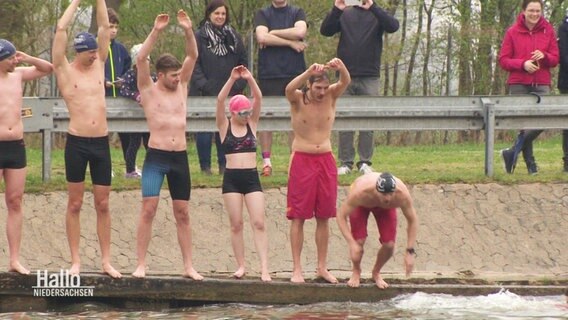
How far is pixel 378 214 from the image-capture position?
15.6 m

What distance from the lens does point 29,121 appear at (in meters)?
18.6

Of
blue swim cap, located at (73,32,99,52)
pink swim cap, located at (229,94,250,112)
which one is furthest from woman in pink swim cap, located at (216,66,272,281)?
blue swim cap, located at (73,32,99,52)

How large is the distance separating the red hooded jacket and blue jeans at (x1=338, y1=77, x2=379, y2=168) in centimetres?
172

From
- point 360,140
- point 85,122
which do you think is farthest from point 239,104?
point 360,140

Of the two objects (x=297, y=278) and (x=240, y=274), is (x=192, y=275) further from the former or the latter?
(x=297, y=278)

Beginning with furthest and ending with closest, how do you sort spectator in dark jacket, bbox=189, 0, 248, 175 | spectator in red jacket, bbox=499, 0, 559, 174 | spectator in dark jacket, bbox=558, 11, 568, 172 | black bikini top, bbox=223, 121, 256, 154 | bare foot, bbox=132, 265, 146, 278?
spectator in dark jacket, bbox=558, 11, 568, 172, spectator in red jacket, bbox=499, 0, 559, 174, spectator in dark jacket, bbox=189, 0, 248, 175, black bikini top, bbox=223, 121, 256, 154, bare foot, bbox=132, 265, 146, 278

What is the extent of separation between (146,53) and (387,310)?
3.54m

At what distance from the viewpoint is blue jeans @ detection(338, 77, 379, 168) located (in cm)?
1938

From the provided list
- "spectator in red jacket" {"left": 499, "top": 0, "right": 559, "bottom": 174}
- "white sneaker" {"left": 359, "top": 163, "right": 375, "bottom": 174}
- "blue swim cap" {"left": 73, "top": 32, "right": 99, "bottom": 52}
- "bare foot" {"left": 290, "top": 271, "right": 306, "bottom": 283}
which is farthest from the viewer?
"spectator in red jacket" {"left": 499, "top": 0, "right": 559, "bottom": 174}

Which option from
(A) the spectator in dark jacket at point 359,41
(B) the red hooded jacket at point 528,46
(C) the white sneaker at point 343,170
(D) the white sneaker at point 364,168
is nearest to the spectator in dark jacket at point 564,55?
(B) the red hooded jacket at point 528,46

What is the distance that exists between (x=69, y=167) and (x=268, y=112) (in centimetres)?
420

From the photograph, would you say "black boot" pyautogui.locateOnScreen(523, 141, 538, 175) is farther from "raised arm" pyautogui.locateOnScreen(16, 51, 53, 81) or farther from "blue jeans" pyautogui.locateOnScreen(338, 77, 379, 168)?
"raised arm" pyautogui.locateOnScreen(16, 51, 53, 81)

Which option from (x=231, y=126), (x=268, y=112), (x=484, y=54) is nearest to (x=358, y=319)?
(x=231, y=126)

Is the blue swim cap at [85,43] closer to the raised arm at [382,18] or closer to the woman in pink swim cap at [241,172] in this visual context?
the woman in pink swim cap at [241,172]
